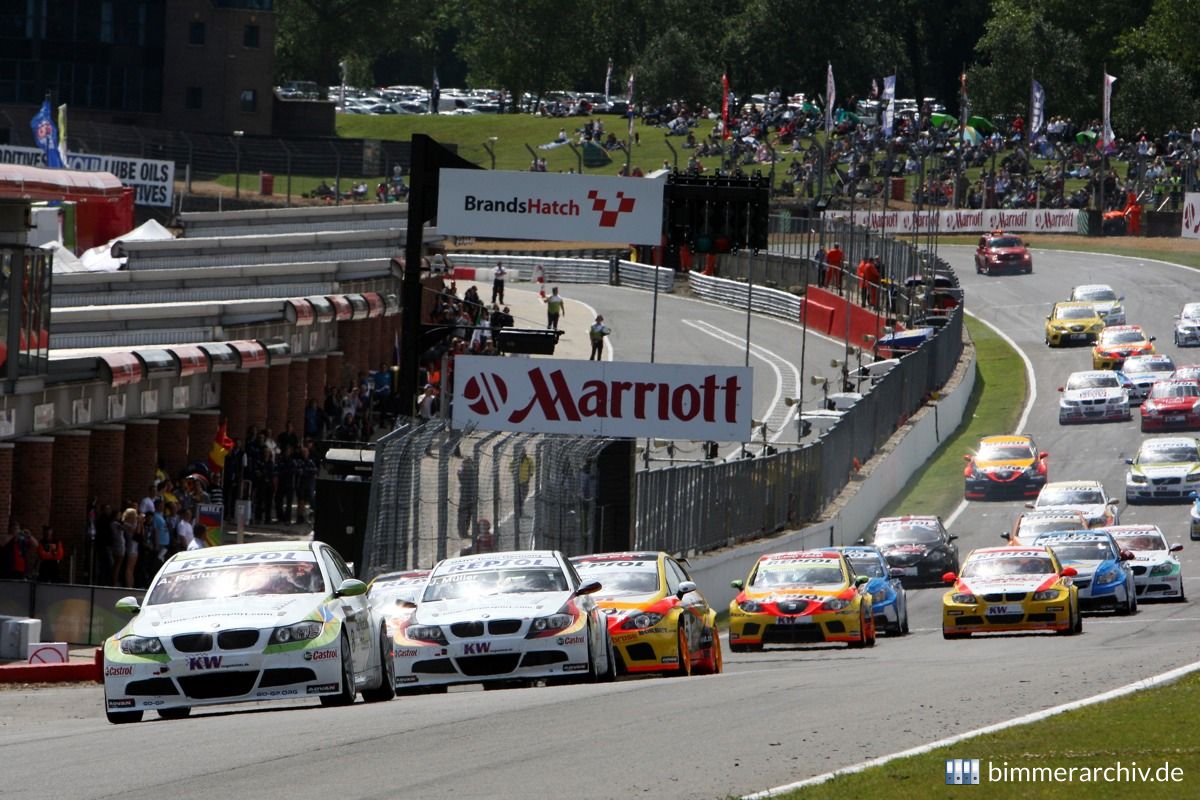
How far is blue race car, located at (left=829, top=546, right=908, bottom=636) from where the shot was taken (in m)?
26.2

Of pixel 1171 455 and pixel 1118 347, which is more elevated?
pixel 1118 347

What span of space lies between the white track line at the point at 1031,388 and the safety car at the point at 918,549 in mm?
6737

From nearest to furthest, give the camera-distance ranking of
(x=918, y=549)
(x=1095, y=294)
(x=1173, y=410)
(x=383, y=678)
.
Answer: (x=383, y=678) → (x=918, y=549) → (x=1173, y=410) → (x=1095, y=294)

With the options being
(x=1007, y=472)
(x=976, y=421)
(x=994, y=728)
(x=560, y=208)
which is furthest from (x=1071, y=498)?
(x=994, y=728)

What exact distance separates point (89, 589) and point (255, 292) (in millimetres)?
24682

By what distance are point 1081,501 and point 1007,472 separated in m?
5.98

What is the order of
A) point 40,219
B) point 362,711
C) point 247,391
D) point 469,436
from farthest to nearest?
point 40,219, point 247,391, point 469,436, point 362,711

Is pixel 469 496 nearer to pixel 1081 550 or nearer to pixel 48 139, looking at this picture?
pixel 1081 550

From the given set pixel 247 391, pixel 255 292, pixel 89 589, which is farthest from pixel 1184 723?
pixel 255 292

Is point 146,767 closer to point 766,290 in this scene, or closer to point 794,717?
point 794,717

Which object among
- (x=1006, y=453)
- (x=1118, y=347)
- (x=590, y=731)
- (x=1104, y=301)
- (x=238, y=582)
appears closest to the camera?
(x=590, y=731)

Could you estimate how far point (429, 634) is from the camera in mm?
16359

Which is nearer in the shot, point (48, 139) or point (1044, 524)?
point (1044, 524)

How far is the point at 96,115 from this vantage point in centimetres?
9144
